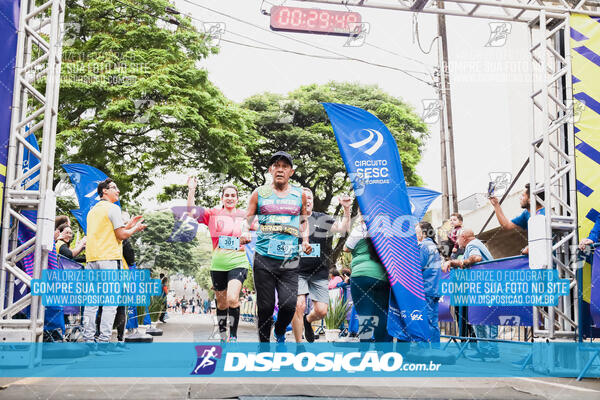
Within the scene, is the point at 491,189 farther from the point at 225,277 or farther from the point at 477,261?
the point at 225,277

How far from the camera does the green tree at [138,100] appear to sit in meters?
16.2

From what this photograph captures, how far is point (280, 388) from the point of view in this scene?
4336mm

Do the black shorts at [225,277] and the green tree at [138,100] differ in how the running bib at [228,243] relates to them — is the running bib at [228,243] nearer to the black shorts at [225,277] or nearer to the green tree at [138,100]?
the black shorts at [225,277]

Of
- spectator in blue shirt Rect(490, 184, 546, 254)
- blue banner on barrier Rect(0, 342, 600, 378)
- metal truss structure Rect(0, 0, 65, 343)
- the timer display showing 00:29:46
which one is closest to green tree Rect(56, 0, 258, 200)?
the timer display showing 00:29:46

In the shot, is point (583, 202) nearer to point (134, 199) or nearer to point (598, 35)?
point (598, 35)

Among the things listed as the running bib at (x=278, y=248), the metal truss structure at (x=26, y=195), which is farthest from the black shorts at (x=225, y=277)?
the metal truss structure at (x=26, y=195)

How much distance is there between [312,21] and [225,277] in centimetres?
380

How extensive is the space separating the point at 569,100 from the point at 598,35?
0.84 m

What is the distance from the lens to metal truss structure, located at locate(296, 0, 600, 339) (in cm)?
639

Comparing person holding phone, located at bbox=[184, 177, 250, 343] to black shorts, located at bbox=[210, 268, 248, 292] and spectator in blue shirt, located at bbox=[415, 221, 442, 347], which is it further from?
spectator in blue shirt, located at bbox=[415, 221, 442, 347]

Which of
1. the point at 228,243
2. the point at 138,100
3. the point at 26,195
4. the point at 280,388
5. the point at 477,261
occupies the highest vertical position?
the point at 138,100

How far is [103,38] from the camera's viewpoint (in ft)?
55.9

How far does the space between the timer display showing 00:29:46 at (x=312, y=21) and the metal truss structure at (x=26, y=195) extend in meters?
3.05

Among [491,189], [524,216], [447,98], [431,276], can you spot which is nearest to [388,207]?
[431,276]
